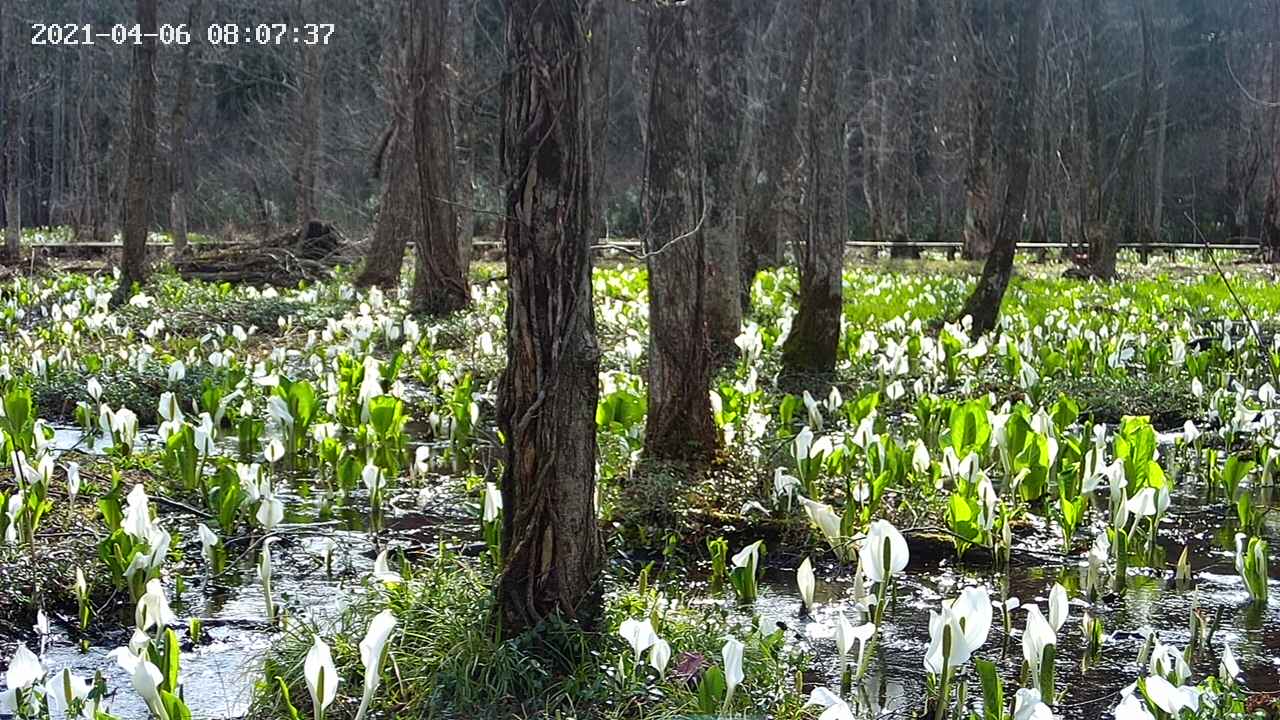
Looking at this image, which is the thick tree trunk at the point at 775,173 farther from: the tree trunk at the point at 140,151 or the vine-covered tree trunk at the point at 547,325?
the vine-covered tree trunk at the point at 547,325

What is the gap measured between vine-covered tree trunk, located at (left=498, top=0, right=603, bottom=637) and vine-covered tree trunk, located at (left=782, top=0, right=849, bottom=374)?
5.55 metres

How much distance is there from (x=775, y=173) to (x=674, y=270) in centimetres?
1152

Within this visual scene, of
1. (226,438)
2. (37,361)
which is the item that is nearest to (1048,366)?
(226,438)

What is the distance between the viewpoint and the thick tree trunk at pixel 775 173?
13.2m

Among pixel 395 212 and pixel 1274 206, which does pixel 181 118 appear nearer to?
pixel 395 212

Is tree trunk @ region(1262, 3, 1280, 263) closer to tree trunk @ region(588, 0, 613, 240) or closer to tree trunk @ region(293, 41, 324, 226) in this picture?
tree trunk @ region(588, 0, 613, 240)

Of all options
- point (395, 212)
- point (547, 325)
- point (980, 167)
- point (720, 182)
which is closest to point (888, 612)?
point (547, 325)

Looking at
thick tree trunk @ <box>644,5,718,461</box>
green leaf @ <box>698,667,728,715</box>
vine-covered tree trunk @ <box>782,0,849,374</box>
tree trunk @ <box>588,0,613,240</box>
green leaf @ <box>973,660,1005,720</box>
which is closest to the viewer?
green leaf @ <box>973,660,1005,720</box>

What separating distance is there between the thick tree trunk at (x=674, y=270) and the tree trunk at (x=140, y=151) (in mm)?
9064

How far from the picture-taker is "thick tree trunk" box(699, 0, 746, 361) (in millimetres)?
7906

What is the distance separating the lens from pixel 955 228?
3591 centimetres

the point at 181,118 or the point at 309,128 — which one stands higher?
the point at 309,128

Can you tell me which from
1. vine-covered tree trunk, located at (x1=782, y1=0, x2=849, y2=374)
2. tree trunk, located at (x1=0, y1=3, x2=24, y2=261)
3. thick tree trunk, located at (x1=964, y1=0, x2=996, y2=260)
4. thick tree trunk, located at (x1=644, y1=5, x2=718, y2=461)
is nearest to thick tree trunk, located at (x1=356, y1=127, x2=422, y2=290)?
tree trunk, located at (x1=0, y1=3, x2=24, y2=261)

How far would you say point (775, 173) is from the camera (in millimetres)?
17125
